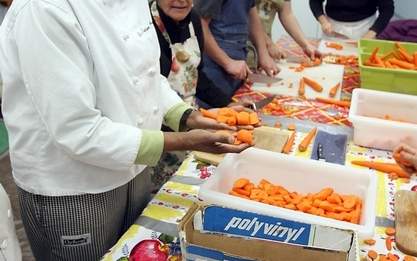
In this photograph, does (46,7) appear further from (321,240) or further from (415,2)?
(415,2)

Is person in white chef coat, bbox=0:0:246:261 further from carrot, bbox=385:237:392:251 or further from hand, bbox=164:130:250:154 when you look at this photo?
carrot, bbox=385:237:392:251

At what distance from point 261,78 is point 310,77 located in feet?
0.74

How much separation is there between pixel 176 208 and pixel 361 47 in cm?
138

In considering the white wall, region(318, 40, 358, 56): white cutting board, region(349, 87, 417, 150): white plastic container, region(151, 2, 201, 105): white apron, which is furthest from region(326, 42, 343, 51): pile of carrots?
the white wall

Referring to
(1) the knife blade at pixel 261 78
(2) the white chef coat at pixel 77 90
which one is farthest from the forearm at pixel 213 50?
(2) the white chef coat at pixel 77 90

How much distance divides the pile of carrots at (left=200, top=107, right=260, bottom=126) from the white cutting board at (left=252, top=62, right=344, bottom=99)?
62cm

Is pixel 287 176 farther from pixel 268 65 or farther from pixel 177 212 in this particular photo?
pixel 268 65

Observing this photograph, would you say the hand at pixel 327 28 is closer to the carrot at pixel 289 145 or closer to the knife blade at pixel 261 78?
the knife blade at pixel 261 78

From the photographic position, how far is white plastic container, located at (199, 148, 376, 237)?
108 cm

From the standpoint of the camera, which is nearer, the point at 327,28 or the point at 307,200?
the point at 307,200

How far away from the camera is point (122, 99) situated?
39.3 inches

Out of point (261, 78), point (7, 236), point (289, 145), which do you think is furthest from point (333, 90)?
point (7, 236)

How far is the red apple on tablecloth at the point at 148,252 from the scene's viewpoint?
3.04 ft

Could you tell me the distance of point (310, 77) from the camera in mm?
2119
